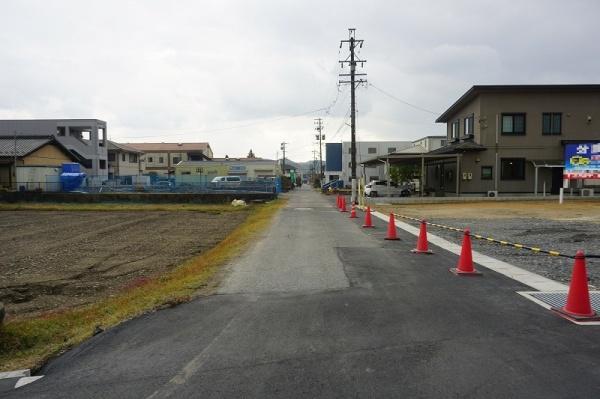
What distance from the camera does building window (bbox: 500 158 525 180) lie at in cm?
3603

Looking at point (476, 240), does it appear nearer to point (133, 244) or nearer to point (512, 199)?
point (133, 244)

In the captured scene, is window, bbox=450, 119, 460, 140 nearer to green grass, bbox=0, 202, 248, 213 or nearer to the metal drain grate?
green grass, bbox=0, 202, 248, 213

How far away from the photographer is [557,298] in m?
7.02

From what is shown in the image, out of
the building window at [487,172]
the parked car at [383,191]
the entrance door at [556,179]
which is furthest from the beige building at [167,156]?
the entrance door at [556,179]

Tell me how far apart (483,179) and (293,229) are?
2344 cm

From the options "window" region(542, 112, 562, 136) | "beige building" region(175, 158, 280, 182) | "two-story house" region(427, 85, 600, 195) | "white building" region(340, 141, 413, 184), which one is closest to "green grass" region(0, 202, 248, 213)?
"two-story house" region(427, 85, 600, 195)

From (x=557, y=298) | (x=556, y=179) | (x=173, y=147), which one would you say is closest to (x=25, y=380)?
(x=557, y=298)

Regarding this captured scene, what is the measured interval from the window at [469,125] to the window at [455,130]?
2221mm

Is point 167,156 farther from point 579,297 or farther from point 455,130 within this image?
point 579,297

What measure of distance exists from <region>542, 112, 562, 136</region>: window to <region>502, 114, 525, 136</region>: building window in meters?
1.57

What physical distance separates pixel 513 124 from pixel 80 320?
35.6 m

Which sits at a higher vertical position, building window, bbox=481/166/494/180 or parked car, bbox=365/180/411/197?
building window, bbox=481/166/494/180

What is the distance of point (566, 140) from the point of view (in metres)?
35.8

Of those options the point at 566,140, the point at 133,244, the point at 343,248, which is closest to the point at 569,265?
the point at 343,248
